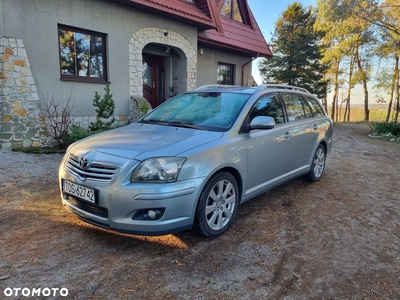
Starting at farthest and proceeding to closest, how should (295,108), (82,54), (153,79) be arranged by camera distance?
(153,79)
(82,54)
(295,108)

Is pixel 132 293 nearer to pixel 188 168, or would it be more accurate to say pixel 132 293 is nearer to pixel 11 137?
pixel 188 168

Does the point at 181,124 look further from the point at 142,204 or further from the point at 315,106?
the point at 315,106

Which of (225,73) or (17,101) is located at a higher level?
(225,73)

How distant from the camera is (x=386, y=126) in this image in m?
12.1

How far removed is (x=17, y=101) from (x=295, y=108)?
5.86 metres

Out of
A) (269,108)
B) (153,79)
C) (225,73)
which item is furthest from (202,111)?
(225,73)

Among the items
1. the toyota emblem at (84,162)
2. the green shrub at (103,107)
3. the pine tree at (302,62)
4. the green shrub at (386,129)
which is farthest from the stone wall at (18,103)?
the pine tree at (302,62)

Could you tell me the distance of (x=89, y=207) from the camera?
2.74m

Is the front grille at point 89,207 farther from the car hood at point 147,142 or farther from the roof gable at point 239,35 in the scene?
the roof gable at point 239,35

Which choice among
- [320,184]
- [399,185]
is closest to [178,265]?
[320,184]

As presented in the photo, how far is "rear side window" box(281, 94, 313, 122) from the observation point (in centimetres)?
430

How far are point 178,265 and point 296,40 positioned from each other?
1949cm

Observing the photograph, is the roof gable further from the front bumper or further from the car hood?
the front bumper

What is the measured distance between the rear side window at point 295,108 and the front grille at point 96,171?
2742 millimetres
